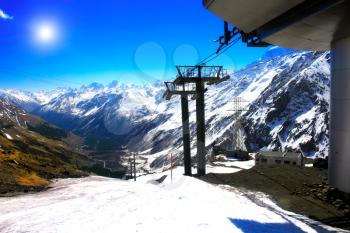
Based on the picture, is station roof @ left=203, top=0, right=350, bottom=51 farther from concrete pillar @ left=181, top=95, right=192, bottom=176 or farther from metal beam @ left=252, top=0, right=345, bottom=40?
concrete pillar @ left=181, top=95, right=192, bottom=176

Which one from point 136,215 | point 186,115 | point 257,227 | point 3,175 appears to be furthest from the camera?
point 186,115

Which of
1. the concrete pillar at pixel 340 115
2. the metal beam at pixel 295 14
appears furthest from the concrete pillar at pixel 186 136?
the metal beam at pixel 295 14

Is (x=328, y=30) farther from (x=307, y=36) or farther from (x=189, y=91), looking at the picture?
(x=189, y=91)

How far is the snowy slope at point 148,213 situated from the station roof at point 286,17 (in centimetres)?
958

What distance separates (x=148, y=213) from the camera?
55.2ft

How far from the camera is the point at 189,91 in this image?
1716 inches

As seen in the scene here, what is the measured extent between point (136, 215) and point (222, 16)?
33.9ft

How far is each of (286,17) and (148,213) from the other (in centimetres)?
1173

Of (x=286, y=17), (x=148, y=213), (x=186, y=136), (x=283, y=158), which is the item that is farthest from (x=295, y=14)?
(x=283, y=158)

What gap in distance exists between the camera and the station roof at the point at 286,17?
1508 centimetres

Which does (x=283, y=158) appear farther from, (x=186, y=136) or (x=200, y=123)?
(x=200, y=123)

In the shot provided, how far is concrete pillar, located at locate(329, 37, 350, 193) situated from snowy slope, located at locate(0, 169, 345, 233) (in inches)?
166

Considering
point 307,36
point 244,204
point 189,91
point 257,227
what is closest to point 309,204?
point 244,204

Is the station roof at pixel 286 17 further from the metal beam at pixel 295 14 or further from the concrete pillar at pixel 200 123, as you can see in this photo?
the concrete pillar at pixel 200 123
